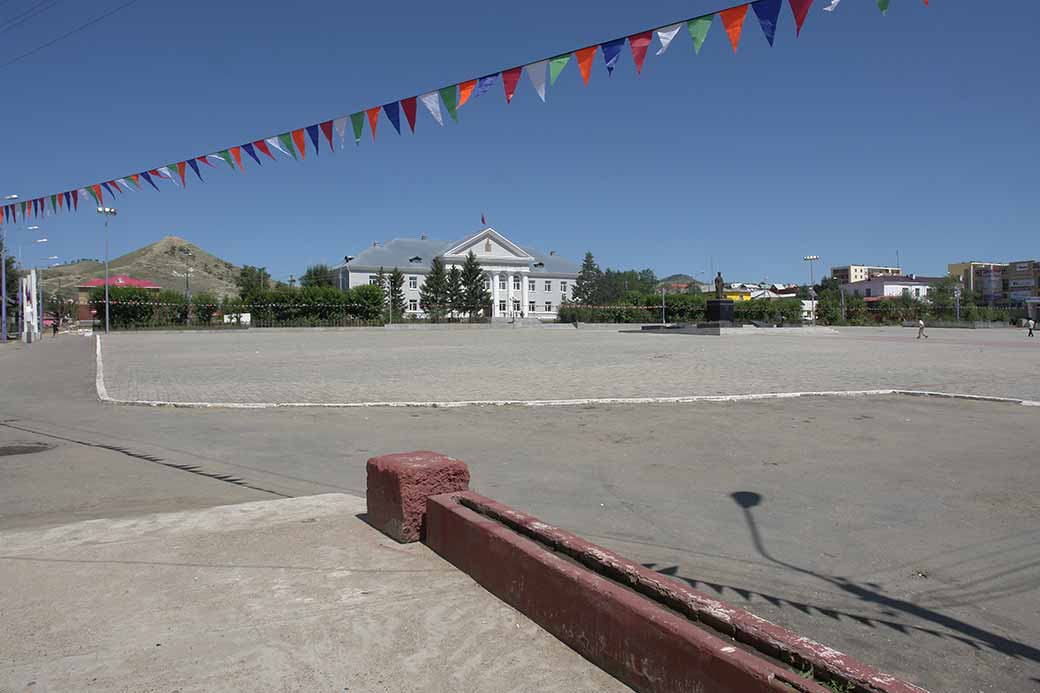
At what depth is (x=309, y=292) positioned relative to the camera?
76.0 meters

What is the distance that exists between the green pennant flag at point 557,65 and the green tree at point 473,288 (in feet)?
258

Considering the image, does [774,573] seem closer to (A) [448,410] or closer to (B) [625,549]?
(B) [625,549]

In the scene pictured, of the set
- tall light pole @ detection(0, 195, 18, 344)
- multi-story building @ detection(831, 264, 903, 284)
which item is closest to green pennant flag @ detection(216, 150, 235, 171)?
tall light pole @ detection(0, 195, 18, 344)

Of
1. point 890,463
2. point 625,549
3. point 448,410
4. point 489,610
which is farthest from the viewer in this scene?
point 448,410

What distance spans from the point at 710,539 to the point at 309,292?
7506 centimetres

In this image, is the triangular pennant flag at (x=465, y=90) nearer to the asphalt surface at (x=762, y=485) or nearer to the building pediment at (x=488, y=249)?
the asphalt surface at (x=762, y=485)

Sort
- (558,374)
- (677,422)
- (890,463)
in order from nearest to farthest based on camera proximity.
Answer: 1. (890,463)
2. (677,422)
3. (558,374)

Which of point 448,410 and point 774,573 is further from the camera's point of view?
point 448,410

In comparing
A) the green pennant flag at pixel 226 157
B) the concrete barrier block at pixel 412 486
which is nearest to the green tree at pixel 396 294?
the green pennant flag at pixel 226 157

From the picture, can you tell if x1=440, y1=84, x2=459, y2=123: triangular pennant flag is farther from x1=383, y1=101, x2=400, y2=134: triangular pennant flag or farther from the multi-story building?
the multi-story building

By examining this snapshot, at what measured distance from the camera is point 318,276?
362ft

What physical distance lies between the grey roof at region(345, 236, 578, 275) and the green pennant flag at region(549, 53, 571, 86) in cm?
8444

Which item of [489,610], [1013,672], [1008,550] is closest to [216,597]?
[489,610]

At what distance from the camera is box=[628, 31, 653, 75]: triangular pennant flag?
27.8 ft
